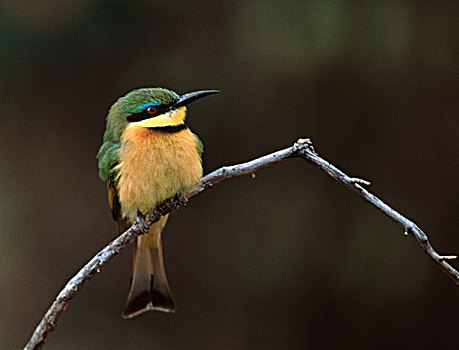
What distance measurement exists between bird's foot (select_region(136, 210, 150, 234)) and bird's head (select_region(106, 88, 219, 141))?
0.22 meters

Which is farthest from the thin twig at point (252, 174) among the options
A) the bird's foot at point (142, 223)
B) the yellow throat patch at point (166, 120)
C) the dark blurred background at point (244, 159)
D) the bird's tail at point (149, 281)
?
the dark blurred background at point (244, 159)

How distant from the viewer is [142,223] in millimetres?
1575

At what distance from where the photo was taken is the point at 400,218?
121cm

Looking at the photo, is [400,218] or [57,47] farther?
[57,47]

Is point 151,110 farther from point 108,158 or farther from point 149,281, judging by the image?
point 149,281

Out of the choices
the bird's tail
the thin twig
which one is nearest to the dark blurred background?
the bird's tail

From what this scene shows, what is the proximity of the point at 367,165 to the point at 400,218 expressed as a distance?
1.17 metres

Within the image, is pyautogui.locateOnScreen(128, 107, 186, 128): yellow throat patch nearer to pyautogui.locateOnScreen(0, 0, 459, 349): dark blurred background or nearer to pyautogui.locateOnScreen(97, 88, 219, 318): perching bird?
pyautogui.locateOnScreen(97, 88, 219, 318): perching bird

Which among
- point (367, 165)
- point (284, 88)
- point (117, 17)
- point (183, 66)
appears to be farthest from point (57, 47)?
point (367, 165)

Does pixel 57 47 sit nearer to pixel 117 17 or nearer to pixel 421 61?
pixel 117 17

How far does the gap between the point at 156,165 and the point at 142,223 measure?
153mm

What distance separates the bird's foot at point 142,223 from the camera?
1550 mm

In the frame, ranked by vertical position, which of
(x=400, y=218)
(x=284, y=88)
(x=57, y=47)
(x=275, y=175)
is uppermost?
(x=57, y=47)

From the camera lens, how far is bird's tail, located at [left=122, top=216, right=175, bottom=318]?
1.81m
